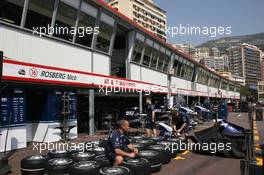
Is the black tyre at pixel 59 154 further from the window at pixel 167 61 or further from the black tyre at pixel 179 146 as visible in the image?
the window at pixel 167 61

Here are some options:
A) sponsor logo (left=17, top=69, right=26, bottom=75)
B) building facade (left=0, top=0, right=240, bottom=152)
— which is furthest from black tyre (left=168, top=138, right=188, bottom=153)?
sponsor logo (left=17, top=69, right=26, bottom=75)

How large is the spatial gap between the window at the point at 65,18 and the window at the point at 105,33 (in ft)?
8.59

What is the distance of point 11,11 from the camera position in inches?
421

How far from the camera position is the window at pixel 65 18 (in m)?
13.3

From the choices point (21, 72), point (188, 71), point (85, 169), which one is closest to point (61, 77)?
point (21, 72)

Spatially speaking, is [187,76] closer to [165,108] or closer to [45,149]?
[165,108]

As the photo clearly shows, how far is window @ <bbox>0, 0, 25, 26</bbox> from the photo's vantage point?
10.4 m

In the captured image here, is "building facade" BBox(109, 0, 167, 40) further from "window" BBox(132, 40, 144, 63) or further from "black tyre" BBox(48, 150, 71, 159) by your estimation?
"black tyre" BBox(48, 150, 71, 159)

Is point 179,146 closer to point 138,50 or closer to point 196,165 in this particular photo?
point 196,165

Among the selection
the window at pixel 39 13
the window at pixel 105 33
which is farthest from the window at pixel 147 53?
the window at pixel 39 13

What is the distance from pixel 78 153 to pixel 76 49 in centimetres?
830

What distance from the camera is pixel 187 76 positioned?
1478 inches

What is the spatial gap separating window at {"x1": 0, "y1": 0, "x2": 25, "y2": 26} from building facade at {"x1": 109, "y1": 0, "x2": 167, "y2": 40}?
332ft

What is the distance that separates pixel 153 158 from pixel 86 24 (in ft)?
35.0
